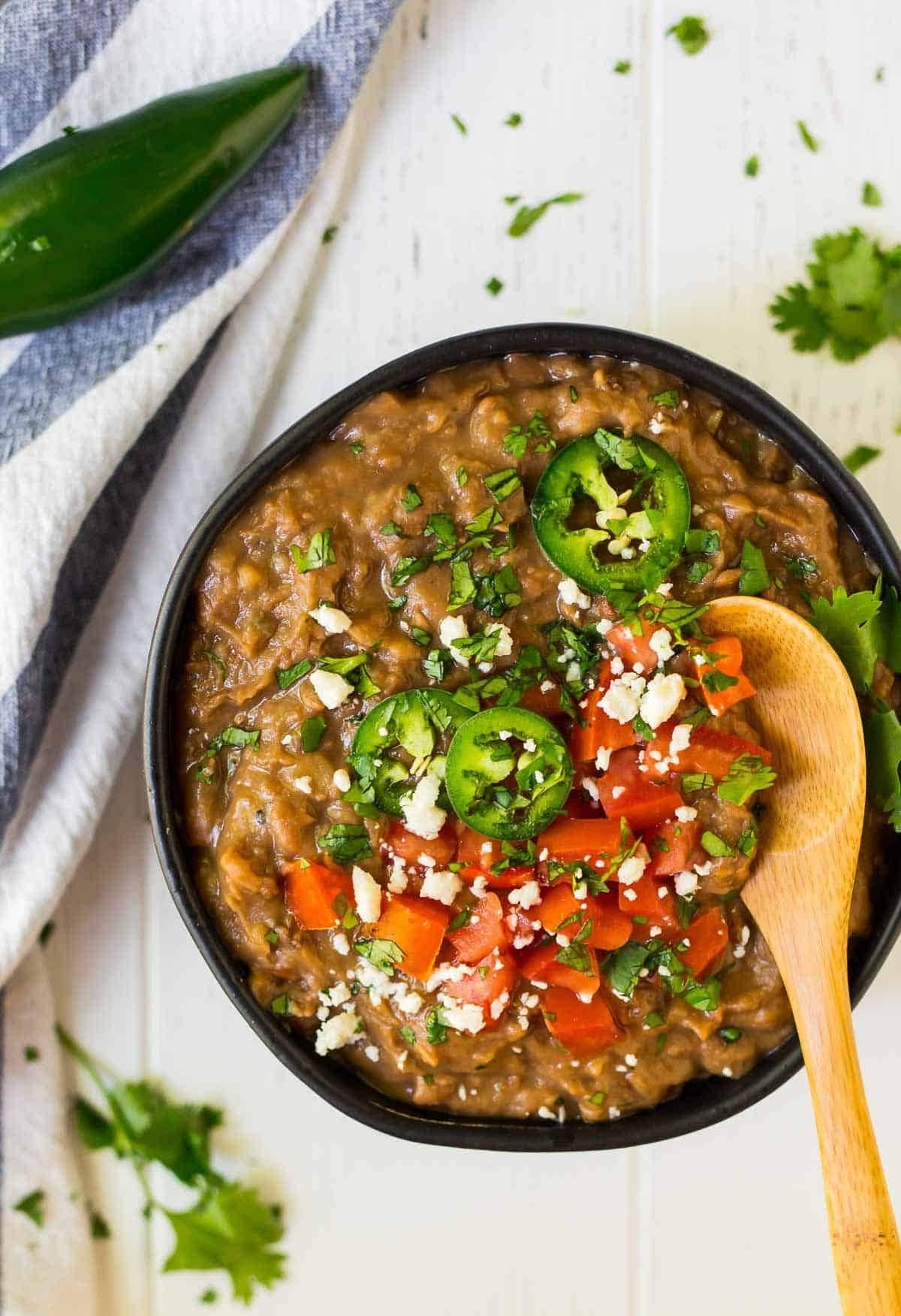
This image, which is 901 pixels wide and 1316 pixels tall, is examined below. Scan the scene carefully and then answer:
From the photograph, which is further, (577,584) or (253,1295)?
(253,1295)

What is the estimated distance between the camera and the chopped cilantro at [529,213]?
312 cm

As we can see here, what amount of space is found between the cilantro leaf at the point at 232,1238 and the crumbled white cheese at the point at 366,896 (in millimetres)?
1241

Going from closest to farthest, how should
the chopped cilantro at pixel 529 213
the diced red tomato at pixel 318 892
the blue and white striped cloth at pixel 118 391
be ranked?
1. the diced red tomato at pixel 318 892
2. the blue and white striped cloth at pixel 118 391
3. the chopped cilantro at pixel 529 213

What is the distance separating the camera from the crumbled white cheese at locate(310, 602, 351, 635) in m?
2.50

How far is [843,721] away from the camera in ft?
8.44

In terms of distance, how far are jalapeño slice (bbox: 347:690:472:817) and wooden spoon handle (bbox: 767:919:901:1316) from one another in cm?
83

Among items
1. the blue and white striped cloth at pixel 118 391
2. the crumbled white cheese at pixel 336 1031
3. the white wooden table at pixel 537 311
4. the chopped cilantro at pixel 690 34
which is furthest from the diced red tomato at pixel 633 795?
the chopped cilantro at pixel 690 34

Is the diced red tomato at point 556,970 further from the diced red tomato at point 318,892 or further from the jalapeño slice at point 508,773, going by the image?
the diced red tomato at point 318,892

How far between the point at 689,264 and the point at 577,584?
44.3 inches

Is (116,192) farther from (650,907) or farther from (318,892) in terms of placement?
(650,907)

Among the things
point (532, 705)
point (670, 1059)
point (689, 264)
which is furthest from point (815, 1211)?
point (689, 264)

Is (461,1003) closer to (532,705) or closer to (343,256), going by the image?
(532,705)

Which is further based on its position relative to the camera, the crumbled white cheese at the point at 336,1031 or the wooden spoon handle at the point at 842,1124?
the crumbled white cheese at the point at 336,1031

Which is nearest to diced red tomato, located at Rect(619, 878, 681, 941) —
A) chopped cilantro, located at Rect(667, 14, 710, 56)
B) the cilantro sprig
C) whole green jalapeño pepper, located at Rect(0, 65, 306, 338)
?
the cilantro sprig
